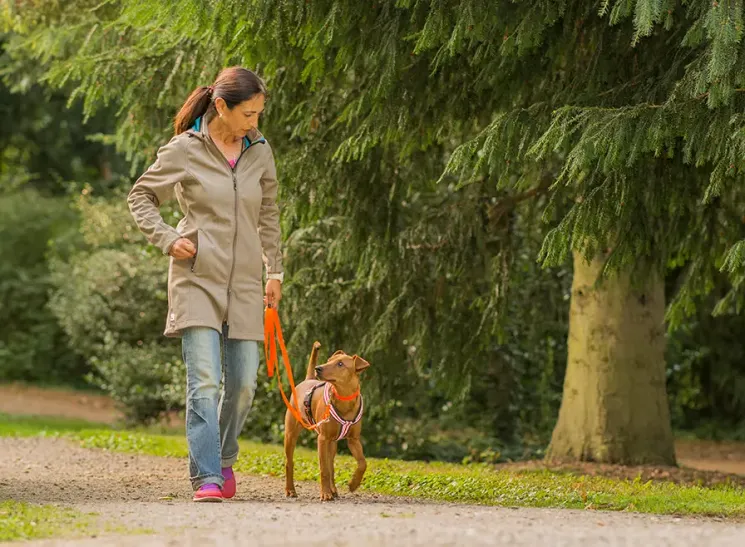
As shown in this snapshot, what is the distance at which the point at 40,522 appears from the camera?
5.60 m

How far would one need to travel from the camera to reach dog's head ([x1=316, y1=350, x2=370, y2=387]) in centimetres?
660

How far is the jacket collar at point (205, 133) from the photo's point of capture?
6.66m

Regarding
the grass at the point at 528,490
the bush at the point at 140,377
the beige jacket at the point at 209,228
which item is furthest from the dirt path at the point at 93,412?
the beige jacket at the point at 209,228

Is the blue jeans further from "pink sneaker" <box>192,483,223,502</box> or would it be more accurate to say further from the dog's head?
the dog's head

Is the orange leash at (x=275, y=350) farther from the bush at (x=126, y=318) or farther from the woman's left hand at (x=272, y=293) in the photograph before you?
the bush at (x=126, y=318)

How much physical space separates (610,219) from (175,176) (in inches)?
107

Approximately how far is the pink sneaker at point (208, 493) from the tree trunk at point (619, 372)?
5.36 meters

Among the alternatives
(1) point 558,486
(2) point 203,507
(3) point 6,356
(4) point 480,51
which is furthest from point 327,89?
(3) point 6,356

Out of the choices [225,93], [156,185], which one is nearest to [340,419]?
[156,185]

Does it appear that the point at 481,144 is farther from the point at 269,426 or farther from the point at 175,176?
the point at 269,426

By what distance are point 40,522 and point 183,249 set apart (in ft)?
5.28

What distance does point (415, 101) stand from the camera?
346 inches

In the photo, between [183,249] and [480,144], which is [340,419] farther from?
[480,144]

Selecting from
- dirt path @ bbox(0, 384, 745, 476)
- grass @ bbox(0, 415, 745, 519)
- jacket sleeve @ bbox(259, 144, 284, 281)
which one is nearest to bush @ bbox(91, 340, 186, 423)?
dirt path @ bbox(0, 384, 745, 476)
